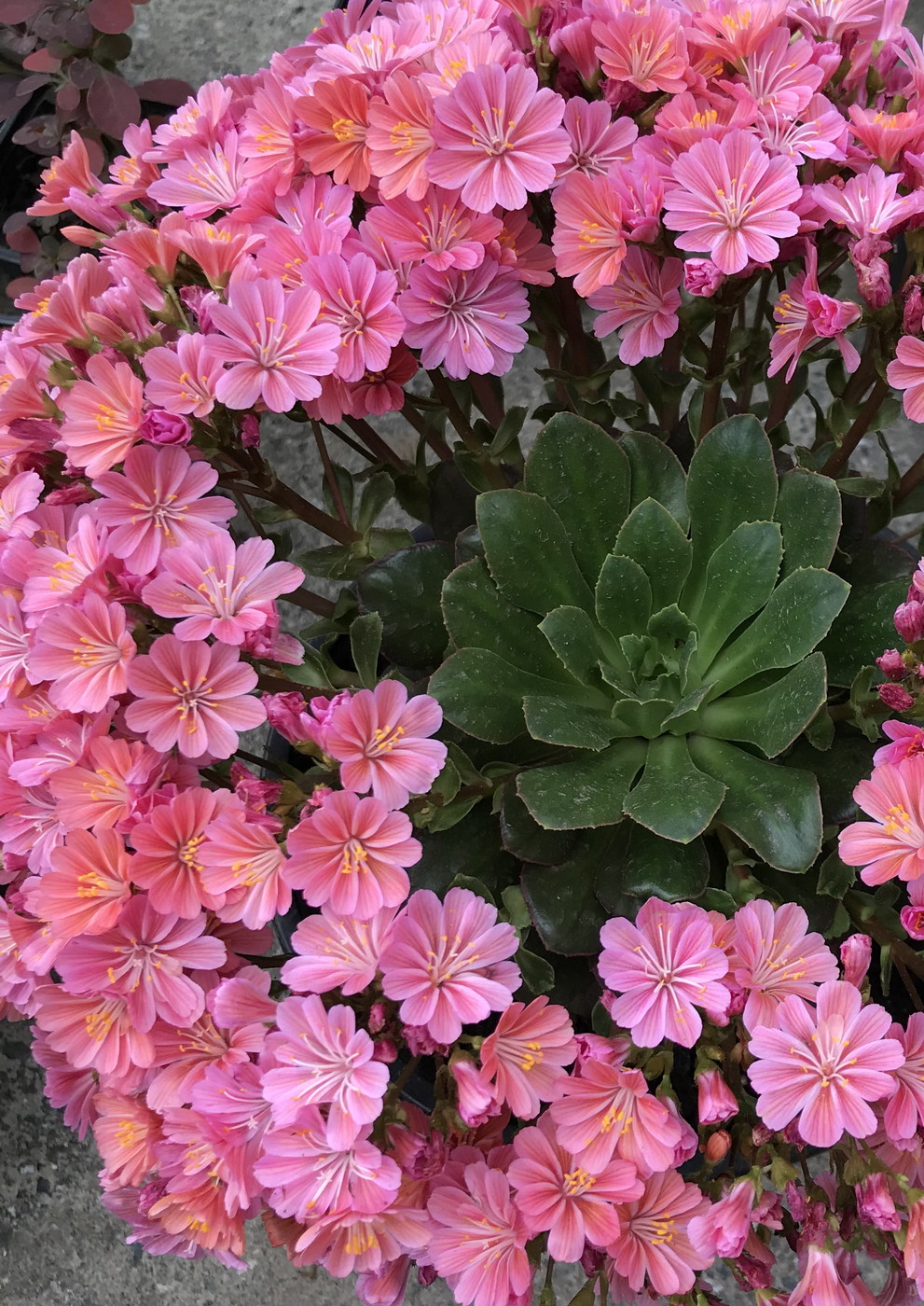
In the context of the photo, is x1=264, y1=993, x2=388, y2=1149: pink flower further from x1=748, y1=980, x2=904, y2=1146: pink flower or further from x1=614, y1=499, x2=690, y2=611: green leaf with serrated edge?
x1=614, y1=499, x2=690, y2=611: green leaf with serrated edge

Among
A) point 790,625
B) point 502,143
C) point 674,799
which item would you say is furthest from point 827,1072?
point 502,143

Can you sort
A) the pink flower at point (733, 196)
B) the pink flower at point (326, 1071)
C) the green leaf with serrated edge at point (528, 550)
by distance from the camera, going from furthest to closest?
1. the green leaf with serrated edge at point (528, 550)
2. the pink flower at point (733, 196)
3. the pink flower at point (326, 1071)

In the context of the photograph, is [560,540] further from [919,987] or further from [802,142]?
[919,987]

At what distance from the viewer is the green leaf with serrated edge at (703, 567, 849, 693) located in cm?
66

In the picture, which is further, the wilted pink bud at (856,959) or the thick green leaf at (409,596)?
the thick green leaf at (409,596)

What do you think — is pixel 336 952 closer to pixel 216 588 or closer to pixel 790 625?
pixel 216 588

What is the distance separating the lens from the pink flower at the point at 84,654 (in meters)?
0.55

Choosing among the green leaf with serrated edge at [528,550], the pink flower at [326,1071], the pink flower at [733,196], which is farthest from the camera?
the green leaf with serrated edge at [528,550]

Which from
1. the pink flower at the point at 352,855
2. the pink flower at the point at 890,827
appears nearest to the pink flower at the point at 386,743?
the pink flower at the point at 352,855

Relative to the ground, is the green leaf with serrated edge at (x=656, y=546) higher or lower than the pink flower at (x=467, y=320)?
lower

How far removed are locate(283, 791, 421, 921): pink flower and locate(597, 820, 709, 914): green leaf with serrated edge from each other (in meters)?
0.20

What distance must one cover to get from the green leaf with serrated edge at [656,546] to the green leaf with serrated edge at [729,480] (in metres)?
0.03

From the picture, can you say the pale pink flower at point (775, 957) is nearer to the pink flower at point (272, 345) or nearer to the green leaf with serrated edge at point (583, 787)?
the green leaf with serrated edge at point (583, 787)

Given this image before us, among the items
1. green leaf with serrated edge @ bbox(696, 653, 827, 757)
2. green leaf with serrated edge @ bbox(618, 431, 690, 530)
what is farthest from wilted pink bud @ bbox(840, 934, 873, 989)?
green leaf with serrated edge @ bbox(618, 431, 690, 530)
